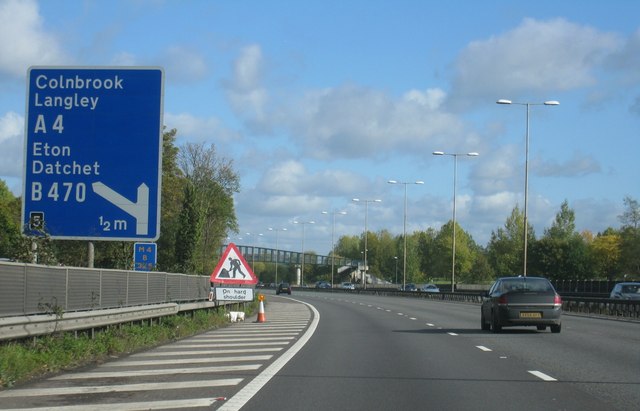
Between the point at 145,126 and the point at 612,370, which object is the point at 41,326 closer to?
the point at 145,126

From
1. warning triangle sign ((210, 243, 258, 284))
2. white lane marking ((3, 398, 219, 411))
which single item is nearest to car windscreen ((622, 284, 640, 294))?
warning triangle sign ((210, 243, 258, 284))

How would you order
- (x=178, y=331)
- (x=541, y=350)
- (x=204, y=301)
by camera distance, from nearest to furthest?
(x=541, y=350)
(x=178, y=331)
(x=204, y=301)

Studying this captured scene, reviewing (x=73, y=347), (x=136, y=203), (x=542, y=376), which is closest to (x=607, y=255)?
(x=136, y=203)

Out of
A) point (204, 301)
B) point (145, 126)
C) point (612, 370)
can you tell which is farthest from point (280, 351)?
point (204, 301)

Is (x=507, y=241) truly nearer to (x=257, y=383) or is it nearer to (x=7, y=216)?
(x=7, y=216)

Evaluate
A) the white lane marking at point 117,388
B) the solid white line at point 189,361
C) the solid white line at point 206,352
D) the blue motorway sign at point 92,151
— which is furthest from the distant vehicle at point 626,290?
the white lane marking at point 117,388

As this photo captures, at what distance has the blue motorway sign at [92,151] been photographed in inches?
667

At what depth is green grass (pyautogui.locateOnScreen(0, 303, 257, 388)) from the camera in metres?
12.1

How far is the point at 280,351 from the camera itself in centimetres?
1770

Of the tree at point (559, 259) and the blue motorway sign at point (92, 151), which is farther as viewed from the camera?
the tree at point (559, 259)

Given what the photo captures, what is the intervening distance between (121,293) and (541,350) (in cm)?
885

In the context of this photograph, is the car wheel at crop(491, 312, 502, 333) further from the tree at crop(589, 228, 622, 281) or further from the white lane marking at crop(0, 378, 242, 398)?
the tree at crop(589, 228, 622, 281)

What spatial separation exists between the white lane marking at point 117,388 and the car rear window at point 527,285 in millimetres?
14156

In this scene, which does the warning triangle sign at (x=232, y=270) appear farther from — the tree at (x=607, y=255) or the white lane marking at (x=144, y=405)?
the tree at (x=607, y=255)
